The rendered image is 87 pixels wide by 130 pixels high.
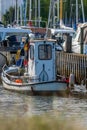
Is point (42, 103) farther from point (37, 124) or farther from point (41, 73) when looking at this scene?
point (37, 124)

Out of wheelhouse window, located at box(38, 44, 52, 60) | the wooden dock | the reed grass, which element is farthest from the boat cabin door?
the reed grass

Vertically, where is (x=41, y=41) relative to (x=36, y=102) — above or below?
above

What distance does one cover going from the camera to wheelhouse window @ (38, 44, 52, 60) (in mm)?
27691

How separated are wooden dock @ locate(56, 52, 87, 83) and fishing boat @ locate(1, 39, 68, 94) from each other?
6.20 ft

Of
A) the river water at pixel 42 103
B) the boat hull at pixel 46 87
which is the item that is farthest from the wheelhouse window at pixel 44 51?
the river water at pixel 42 103

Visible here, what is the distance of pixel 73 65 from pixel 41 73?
409 cm

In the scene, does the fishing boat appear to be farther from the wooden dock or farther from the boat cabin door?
the wooden dock

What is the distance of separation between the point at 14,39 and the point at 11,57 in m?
3.38

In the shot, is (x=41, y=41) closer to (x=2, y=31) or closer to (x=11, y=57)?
(x=11, y=57)

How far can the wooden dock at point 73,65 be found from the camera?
29875mm

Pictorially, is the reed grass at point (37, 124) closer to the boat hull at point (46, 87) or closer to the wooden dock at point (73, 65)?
the boat hull at point (46, 87)

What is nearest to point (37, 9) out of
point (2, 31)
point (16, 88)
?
point (2, 31)

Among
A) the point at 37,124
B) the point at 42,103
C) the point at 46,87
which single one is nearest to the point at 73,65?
the point at 46,87

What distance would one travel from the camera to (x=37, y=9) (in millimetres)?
68500
